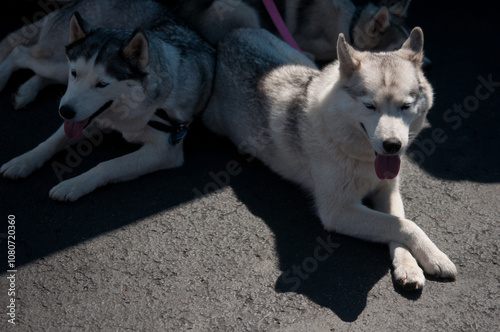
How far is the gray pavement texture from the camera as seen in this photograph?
304cm

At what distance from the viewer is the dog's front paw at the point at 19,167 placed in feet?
12.8

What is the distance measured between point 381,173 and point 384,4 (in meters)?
3.13

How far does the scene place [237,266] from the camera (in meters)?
3.38

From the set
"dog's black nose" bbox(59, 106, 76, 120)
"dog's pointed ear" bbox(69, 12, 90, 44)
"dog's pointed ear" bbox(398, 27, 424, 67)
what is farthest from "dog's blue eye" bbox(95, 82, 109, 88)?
"dog's pointed ear" bbox(398, 27, 424, 67)

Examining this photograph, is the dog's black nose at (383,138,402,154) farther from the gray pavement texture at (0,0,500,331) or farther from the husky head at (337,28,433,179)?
the gray pavement texture at (0,0,500,331)

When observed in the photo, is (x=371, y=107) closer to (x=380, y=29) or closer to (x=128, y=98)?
(x=128, y=98)

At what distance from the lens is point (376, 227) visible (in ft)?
11.2

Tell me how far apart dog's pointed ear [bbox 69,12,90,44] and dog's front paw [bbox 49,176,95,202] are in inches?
41.7

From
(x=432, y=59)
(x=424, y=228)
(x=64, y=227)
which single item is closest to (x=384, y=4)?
(x=432, y=59)

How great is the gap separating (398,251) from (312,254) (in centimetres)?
57

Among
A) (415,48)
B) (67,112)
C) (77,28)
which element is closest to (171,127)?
(67,112)

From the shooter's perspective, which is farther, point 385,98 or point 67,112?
point 67,112

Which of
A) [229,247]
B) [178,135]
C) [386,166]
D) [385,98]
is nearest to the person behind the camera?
[385,98]

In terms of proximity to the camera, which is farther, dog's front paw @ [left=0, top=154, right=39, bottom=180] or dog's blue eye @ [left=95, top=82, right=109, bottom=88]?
dog's front paw @ [left=0, top=154, right=39, bottom=180]
